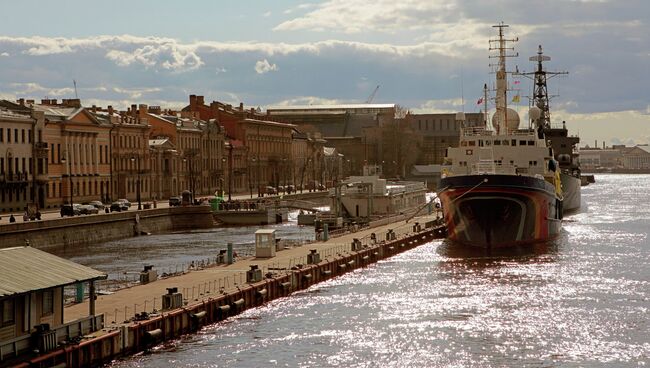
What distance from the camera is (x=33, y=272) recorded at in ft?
140

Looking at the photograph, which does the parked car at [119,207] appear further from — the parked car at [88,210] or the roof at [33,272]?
the roof at [33,272]

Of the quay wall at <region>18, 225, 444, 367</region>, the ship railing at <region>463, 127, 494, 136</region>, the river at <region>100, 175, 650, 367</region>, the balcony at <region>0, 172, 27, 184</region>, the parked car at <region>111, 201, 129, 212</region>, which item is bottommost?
A: the river at <region>100, 175, 650, 367</region>

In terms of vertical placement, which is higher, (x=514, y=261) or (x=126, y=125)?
(x=126, y=125)

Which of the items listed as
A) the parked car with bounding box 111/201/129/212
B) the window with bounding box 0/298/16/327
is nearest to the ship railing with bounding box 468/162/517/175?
the parked car with bounding box 111/201/129/212

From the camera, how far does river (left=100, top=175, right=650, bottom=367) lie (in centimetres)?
4559

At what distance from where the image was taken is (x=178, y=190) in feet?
537

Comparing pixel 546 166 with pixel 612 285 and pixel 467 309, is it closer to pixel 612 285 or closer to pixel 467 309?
pixel 612 285

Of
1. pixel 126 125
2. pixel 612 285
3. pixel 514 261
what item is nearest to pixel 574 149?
pixel 126 125

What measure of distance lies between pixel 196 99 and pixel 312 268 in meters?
134

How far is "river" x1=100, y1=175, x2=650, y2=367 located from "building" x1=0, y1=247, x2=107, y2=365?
235 cm

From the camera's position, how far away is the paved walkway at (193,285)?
163 ft

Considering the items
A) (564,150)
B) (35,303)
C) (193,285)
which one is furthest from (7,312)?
(564,150)

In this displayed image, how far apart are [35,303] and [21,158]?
263 ft

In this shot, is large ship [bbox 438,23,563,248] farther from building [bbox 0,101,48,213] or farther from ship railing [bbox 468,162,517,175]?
building [bbox 0,101,48,213]
